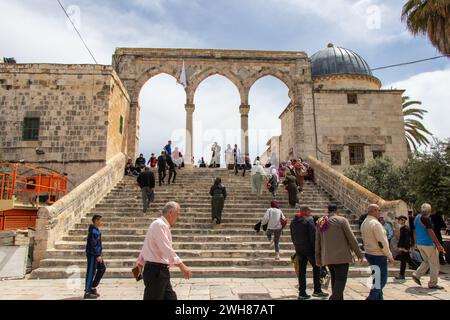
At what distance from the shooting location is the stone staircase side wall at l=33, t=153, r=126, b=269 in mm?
8891

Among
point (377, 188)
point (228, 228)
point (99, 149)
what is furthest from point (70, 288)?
point (377, 188)

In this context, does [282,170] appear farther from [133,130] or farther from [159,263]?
[159,263]

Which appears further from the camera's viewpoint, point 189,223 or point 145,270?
point 189,223

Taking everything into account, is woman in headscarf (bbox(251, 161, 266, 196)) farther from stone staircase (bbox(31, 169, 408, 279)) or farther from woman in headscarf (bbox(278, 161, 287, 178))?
woman in headscarf (bbox(278, 161, 287, 178))

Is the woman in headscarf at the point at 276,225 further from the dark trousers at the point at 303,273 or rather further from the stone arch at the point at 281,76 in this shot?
the stone arch at the point at 281,76

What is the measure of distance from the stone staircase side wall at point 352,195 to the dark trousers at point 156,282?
7.53 meters

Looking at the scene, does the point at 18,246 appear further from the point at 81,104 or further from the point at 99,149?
the point at 81,104

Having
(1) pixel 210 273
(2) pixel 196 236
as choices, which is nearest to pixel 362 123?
(2) pixel 196 236

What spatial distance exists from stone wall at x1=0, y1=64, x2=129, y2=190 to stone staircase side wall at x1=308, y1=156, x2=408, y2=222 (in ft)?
30.7

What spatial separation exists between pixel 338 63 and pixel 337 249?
19077 mm

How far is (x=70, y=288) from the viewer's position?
7141 mm

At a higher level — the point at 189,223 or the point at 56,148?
the point at 56,148

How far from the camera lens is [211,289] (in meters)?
6.91
